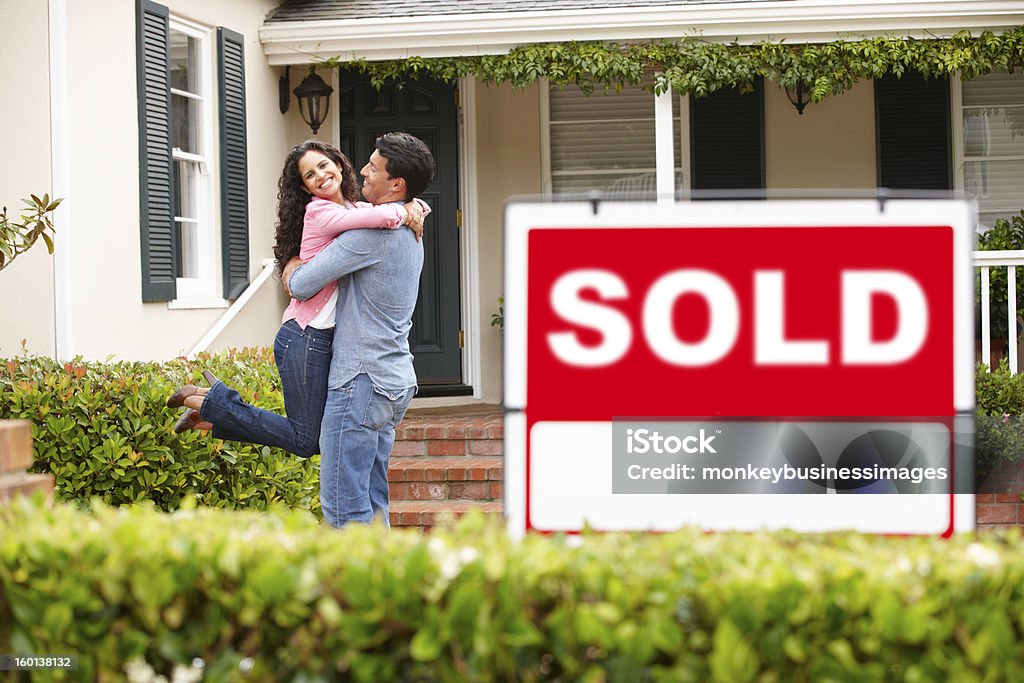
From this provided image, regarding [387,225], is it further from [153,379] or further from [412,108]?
[412,108]

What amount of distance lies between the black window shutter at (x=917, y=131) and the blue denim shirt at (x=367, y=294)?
6150 mm

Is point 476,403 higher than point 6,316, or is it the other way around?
point 6,316

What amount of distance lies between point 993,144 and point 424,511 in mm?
5561

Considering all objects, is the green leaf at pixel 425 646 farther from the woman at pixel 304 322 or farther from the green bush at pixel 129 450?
the green bush at pixel 129 450

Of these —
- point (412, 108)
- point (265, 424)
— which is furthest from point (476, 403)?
point (265, 424)

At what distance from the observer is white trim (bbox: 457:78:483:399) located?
361 inches

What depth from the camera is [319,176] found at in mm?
4148

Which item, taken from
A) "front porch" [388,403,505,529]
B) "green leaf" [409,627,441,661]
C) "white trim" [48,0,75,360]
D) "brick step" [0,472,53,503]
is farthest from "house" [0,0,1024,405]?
"green leaf" [409,627,441,661]

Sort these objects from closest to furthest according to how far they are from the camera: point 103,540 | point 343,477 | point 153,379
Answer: point 103,540 < point 343,477 < point 153,379

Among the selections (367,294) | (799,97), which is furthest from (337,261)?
(799,97)

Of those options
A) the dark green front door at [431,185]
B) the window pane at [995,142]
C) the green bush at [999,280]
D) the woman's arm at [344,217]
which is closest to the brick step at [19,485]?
the woman's arm at [344,217]

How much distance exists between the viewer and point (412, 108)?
29.5 feet

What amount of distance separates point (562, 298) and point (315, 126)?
6644 mm

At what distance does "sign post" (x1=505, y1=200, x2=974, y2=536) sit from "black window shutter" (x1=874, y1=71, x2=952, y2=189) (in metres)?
7.34
